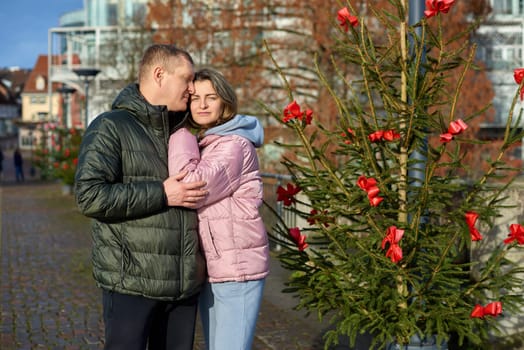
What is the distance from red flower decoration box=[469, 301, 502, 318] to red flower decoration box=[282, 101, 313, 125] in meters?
1.27

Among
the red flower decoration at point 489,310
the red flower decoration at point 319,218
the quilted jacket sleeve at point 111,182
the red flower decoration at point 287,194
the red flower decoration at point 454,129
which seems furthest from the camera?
the red flower decoration at point 287,194

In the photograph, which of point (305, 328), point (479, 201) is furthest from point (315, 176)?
point (305, 328)

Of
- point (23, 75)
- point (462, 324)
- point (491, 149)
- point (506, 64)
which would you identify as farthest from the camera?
point (23, 75)

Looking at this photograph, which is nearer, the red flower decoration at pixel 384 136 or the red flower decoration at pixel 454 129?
the red flower decoration at pixel 454 129

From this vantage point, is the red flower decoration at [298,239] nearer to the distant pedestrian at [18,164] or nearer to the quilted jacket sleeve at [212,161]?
the quilted jacket sleeve at [212,161]

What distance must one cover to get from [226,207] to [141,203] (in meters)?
0.38

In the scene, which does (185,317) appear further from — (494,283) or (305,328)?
(305,328)

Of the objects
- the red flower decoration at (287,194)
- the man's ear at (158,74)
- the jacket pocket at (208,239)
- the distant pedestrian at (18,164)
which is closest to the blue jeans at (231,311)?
the jacket pocket at (208,239)

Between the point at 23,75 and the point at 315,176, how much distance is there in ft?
491

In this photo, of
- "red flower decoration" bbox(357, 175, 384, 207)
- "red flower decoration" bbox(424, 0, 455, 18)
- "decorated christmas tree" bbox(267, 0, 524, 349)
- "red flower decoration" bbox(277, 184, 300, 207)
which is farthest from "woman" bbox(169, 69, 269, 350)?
"red flower decoration" bbox(424, 0, 455, 18)

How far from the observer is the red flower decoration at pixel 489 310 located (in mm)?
3801

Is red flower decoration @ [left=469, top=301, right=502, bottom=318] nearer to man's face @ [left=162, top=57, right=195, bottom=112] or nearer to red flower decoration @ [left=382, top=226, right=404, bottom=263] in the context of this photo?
red flower decoration @ [left=382, top=226, right=404, bottom=263]

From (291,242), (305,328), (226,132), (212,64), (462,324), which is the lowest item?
(305,328)

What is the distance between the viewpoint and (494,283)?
4.19 meters
